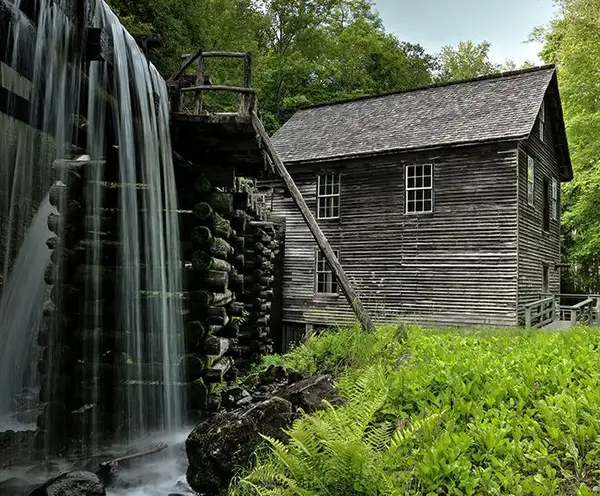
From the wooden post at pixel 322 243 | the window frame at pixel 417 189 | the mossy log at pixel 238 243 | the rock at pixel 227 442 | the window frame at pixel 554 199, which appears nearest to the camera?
the rock at pixel 227 442

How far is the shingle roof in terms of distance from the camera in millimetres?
17219

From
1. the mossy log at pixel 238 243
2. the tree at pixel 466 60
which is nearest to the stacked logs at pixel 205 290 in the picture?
the mossy log at pixel 238 243

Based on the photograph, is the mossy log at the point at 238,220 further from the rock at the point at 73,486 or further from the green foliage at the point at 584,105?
the green foliage at the point at 584,105

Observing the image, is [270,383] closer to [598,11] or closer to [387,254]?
[387,254]

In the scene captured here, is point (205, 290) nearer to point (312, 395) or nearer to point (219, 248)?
point (219, 248)

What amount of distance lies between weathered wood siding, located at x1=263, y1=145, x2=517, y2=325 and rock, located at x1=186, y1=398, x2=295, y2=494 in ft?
38.2

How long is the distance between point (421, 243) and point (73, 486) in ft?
50.2

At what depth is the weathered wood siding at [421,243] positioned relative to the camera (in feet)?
54.5

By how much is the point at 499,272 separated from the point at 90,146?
13.7 meters

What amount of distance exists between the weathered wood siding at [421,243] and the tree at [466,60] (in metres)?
28.8

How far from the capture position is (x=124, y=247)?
7.35m

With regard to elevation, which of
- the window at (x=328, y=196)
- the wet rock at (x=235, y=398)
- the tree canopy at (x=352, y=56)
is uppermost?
the tree canopy at (x=352, y=56)

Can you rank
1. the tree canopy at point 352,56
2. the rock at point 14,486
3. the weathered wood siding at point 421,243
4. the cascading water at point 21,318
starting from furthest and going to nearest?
the tree canopy at point 352,56, the weathered wood siding at point 421,243, the cascading water at point 21,318, the rock at point 14,486

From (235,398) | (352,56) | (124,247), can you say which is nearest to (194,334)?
(235,398)
